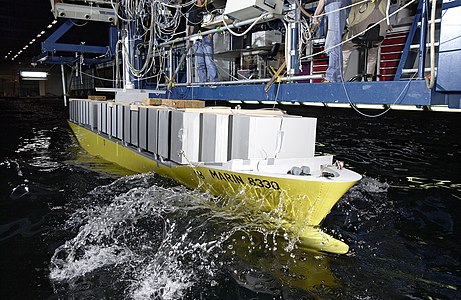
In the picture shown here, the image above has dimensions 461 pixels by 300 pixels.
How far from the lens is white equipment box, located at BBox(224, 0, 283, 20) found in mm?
5574

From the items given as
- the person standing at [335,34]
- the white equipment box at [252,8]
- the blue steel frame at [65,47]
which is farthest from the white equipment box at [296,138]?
the blue steel frame at [65,47]

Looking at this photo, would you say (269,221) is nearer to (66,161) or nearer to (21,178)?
(21,178)

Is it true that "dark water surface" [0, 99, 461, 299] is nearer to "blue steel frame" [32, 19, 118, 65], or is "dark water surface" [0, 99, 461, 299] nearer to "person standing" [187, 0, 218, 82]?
"person standing" [187, 0, 218, 82]

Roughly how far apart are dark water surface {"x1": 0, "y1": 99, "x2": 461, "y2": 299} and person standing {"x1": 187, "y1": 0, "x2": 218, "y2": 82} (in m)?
2.73

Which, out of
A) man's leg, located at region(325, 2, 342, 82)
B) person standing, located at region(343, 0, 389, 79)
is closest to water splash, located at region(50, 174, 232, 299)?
man's leg, located at region(325, 2, 342, 82)

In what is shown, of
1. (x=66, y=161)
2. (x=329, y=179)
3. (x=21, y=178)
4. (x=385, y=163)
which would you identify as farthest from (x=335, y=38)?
(x=66, y=161)

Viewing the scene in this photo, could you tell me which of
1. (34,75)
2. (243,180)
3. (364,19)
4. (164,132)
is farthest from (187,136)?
(34,75)

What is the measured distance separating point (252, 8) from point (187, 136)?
223cm

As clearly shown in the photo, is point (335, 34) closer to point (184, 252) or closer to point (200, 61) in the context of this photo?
point (184, 252)

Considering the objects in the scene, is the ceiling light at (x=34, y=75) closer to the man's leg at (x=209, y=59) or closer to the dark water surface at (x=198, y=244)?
the man's leg at (x=209, y=59)

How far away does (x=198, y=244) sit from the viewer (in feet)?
12.0

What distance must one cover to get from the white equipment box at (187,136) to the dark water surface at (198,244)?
0.47m

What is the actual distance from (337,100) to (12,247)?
3.95m

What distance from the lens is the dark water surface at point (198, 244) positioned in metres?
2.97
